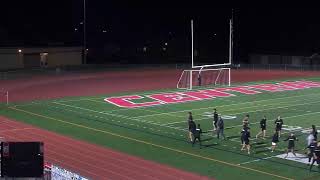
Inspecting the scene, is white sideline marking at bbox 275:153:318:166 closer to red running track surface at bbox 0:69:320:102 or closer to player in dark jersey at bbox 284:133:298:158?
player in dark jersey at bbox 284:133:298:158

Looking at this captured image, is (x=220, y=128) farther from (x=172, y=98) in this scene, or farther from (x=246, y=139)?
(x=172, y=98)

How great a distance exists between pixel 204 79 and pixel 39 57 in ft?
85.5

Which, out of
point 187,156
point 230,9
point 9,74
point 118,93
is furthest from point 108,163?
point 230,9

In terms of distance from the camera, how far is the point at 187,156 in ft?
71.8

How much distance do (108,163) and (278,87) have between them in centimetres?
3111

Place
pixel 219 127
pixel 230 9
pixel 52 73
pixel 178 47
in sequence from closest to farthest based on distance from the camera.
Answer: pixel 219 127 < pixel 52 73 < pixel 230 9 < pixel 178 47

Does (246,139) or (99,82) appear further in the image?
(99,82)

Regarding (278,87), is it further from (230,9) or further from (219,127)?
(230,9)

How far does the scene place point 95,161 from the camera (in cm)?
2109

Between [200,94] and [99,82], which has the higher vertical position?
[99,82]

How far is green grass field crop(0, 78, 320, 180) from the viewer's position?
2014 cm

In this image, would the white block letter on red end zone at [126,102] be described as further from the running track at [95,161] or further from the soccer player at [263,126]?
the soccer player at [263,126]

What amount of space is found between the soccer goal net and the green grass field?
6.79m

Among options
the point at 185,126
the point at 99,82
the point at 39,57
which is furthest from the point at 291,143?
the point at 39,57
